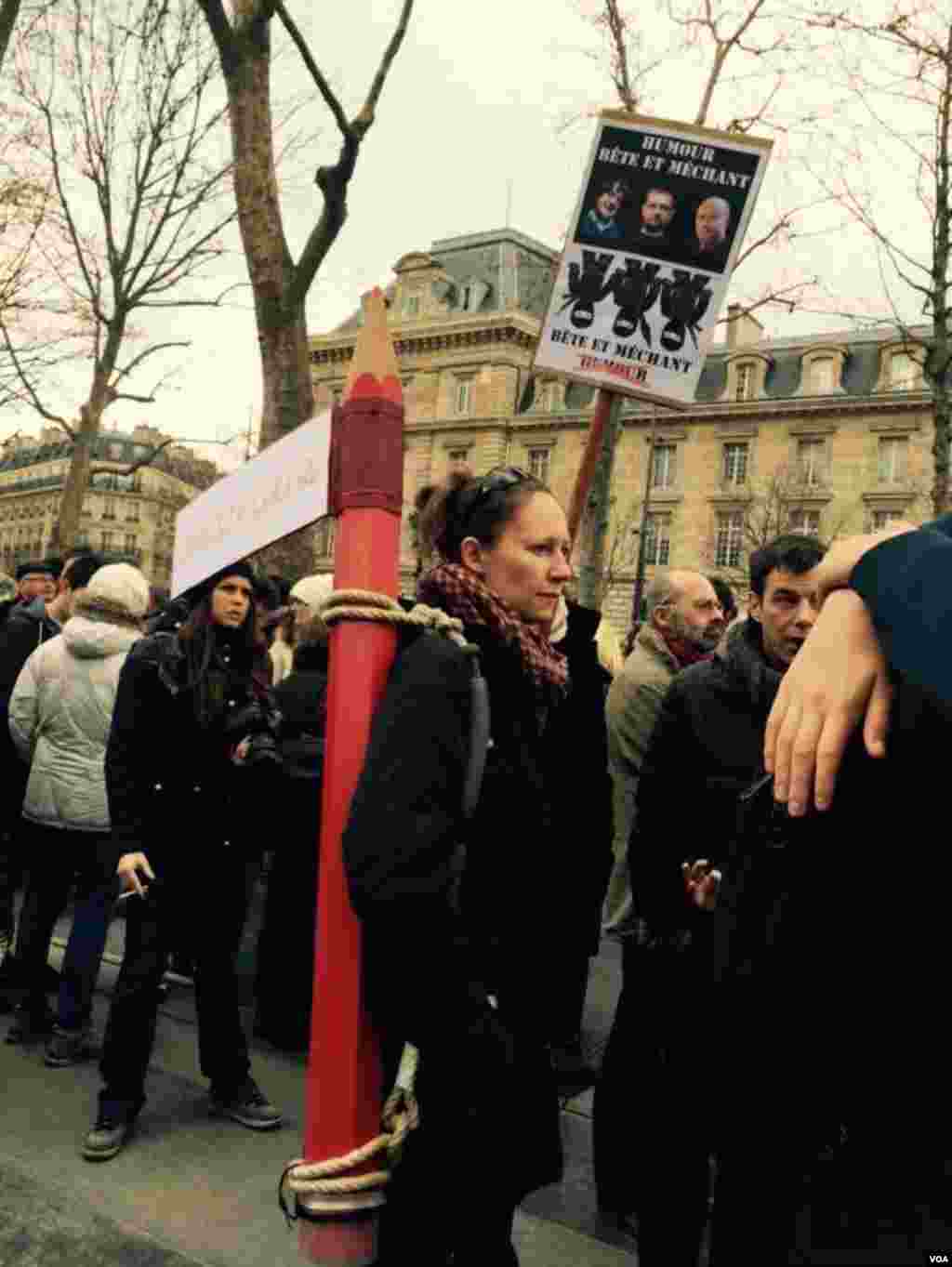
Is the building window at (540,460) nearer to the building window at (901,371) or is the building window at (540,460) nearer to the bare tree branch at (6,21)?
the building window at (901,371)

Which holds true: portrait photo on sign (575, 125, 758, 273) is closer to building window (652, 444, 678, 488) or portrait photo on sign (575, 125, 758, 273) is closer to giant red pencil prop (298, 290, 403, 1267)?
giant red pencil prop (298, 290, 403, 1267)

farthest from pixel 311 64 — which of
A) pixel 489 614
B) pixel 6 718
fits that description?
pixel 489 614

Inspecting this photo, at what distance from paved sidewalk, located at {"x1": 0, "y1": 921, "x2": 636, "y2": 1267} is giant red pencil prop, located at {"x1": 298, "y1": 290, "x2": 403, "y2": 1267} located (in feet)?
4.50

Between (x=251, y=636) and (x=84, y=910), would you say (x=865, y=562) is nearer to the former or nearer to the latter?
(x=251, y=636)

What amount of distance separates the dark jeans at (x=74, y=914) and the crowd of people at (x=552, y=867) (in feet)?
0.05

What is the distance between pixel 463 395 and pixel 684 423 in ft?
35.8

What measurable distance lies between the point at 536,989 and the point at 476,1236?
1.27 ft

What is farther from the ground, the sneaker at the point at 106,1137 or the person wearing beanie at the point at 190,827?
the person wearing beanie at the point at 190,827

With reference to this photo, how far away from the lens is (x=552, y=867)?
6.64 ft

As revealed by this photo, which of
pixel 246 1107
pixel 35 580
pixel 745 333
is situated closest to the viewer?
pixel 246 1107

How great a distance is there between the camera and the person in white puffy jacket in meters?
4.58

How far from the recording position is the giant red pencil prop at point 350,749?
171 centimetres

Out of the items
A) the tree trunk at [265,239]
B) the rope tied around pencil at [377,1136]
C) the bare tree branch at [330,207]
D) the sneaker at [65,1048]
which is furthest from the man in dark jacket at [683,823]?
the bare tree branch at [330,207]

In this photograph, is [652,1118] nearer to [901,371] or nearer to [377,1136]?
[377,1136]
